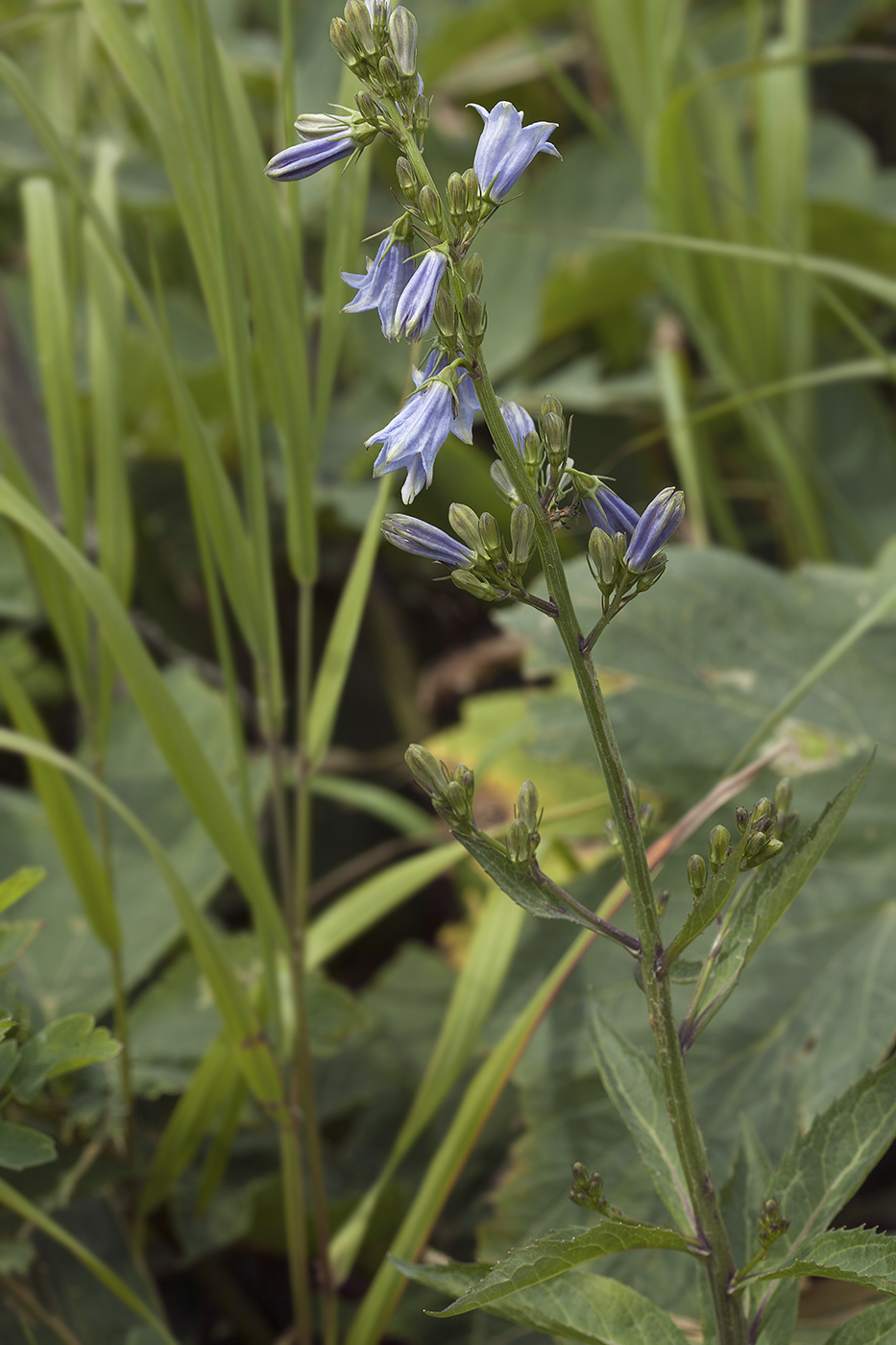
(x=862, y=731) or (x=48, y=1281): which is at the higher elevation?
(x=862, y=731)

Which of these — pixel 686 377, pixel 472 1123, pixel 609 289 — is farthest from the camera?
pixel 609 289

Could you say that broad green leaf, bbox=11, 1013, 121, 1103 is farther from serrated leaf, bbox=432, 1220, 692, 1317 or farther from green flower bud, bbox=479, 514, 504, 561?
green flower bud, bbox=479, 514, 504, 561

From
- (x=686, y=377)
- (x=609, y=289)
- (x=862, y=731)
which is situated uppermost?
(x=609, y=289)

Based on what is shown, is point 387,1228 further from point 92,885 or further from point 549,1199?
point 92,885

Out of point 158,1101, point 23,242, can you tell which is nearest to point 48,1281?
point 158,1101

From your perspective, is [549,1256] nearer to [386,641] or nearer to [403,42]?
[403,42]
